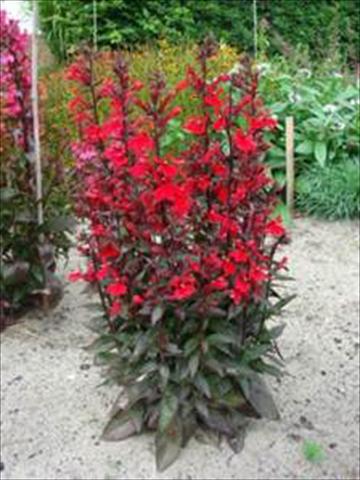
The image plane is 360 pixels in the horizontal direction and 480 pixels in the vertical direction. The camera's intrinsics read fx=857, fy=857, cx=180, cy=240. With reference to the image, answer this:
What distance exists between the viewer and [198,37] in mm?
9117

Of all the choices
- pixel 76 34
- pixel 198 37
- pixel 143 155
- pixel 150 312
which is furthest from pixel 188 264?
pixel 198 37

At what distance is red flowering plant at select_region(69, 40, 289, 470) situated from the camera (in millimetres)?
2379

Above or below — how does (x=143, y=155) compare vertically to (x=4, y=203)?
above

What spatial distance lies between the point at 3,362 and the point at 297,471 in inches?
50.8

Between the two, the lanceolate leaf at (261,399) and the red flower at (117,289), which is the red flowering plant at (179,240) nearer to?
the red flower at (117,289)

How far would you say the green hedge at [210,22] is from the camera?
8.52 meters

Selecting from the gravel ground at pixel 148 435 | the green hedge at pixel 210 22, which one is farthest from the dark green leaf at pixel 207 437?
the green hedge at pixel 210 22

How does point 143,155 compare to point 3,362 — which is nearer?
point 143,155

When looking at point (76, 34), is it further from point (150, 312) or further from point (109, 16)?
point (150, 312)

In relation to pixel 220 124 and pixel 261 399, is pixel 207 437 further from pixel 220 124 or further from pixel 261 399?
pixel 220 124

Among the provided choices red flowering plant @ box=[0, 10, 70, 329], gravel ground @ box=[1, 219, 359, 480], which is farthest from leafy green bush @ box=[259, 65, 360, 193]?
red flowering plant @ box=[0, 10, 70, 329]

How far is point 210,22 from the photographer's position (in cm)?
938

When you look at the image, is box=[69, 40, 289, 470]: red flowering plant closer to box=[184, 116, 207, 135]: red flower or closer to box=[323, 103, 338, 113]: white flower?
box=[184, 116, 207, 135]: red flower

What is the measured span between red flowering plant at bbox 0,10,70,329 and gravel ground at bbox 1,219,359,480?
198mm
